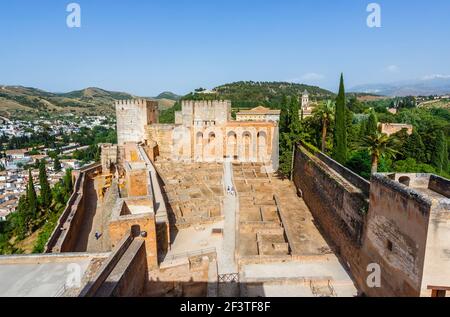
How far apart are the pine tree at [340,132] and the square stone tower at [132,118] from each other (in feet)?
43.6

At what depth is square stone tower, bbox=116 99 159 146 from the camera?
70.0 feet

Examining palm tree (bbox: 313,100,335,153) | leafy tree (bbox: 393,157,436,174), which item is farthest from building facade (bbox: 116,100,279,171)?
leafy tree (bbox: 393,157,436,174)

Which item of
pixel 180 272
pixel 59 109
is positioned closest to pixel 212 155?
pixel 180 272

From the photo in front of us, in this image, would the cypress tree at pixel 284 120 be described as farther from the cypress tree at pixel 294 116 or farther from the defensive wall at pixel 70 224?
the defensive wall at pixel 70 224

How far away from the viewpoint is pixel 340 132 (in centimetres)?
1587

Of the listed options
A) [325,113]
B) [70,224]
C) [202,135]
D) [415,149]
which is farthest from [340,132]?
[70,224]

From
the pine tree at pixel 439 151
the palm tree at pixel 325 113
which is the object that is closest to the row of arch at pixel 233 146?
the palm tree at pixel 325 113

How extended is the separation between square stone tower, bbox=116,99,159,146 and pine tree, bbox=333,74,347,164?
13284 mm

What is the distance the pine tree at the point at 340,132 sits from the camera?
15797 mm

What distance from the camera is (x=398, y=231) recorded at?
6652 millimetres
